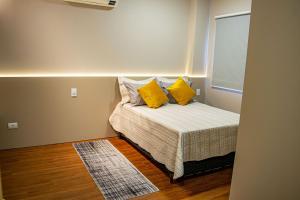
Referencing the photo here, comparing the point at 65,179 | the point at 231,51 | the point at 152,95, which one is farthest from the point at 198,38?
the point at 65,179

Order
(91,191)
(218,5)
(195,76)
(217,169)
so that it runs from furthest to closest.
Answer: (195,76)
(218,5)
(217,169)
(91,191)

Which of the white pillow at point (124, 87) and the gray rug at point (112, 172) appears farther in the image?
the white pillow at point (124, 87)

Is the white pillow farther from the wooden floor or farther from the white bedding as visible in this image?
the wooden floor

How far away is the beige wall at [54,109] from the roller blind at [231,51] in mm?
1894

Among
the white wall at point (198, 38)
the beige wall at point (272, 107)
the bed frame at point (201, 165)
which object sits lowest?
the bed frame at point (201, 165)

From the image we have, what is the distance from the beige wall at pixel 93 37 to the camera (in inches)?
124

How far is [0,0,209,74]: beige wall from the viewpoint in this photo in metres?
3.15

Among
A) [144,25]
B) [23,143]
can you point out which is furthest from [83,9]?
[23,143]

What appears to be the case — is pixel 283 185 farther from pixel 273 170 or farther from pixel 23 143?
pixel 23 143

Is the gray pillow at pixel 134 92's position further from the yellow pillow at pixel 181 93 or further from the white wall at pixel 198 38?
the white wall at pixel 198 38

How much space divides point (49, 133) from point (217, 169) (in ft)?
7.88

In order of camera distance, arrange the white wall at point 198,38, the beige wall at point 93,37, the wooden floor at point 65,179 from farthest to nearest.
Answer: the white wall at point 198,38 < the beige wall at point 93,37 < the wooden floor at point 65,179

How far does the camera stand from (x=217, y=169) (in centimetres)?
293

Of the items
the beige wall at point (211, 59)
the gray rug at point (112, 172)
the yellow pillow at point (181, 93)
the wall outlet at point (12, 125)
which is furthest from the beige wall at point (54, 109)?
the beige wall at point (211, 59)
